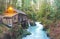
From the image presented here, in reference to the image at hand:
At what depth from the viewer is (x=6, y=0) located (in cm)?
2520

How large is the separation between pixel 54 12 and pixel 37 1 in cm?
1528

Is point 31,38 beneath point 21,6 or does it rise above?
beneath

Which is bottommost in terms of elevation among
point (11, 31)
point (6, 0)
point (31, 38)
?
point (31, 38)

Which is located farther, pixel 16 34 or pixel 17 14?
pixel 17 14

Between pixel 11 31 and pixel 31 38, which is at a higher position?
pixel 11 31

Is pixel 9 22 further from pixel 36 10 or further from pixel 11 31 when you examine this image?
pixel 36 10

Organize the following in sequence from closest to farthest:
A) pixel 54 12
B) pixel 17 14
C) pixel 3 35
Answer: pixel 3 35 → pixel 54 12 → pixel 17 14

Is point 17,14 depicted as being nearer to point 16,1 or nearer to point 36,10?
point 16,1

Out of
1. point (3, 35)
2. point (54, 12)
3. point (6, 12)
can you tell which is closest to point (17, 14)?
point (6, 12)

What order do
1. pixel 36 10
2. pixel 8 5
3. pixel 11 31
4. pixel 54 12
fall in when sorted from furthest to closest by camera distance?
pixel 36 10
pixel 8 5
pixel 54 12
pixel 11 31

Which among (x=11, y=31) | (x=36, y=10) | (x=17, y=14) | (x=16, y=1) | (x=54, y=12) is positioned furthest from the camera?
(x=36, y=10)

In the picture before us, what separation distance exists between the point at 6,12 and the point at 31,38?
7.42m

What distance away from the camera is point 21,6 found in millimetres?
29609

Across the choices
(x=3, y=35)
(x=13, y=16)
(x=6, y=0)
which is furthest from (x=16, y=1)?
(x=3, y=35)
